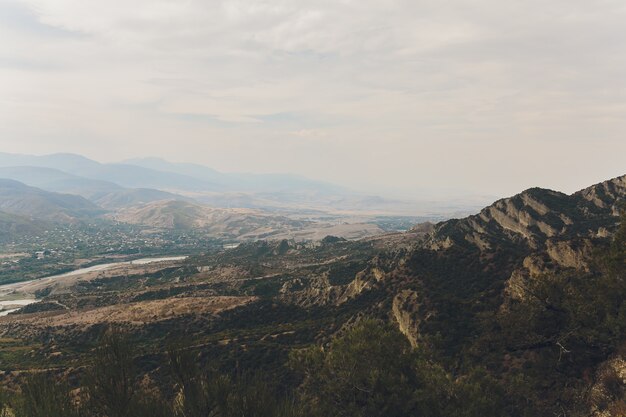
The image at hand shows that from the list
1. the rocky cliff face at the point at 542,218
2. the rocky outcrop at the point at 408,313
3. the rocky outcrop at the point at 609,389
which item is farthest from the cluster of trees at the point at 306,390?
the rocky cliff face at the point at 542,218

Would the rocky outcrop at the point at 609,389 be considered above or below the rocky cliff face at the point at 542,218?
below

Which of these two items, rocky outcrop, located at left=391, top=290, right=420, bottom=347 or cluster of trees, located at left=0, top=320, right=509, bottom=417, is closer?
cluster of trees, located at left=0, top=320, right=509, bottom=417

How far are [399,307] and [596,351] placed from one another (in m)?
31.7

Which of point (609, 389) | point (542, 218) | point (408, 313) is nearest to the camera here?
point (609, 389)

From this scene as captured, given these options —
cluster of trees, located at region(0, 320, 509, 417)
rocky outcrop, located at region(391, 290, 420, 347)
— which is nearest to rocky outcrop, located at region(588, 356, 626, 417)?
cluster of trees, located at region(0, 320, 509, 417)

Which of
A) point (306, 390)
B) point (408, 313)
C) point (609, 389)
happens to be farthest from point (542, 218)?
point (306, 390)

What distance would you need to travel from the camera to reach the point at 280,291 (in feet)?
436

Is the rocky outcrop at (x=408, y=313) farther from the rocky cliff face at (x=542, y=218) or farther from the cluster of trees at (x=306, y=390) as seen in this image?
the rocky cliff face at (x=542, y=218)

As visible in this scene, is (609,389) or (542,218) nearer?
(609,389)

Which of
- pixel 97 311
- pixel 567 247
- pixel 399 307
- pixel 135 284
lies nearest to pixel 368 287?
pixel 399 307

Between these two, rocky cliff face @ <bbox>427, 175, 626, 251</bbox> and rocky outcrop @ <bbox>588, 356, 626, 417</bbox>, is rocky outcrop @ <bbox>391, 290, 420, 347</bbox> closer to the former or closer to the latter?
rocky outcrop @ <bbox>588, 356, 626, 417</bbox>

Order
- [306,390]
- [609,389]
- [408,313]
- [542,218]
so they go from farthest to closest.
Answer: [542,218] < [408,313] < [306,390] < [609,389]

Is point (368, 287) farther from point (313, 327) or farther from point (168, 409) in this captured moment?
point (168, 409)

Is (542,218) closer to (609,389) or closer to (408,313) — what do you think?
(408,313)
